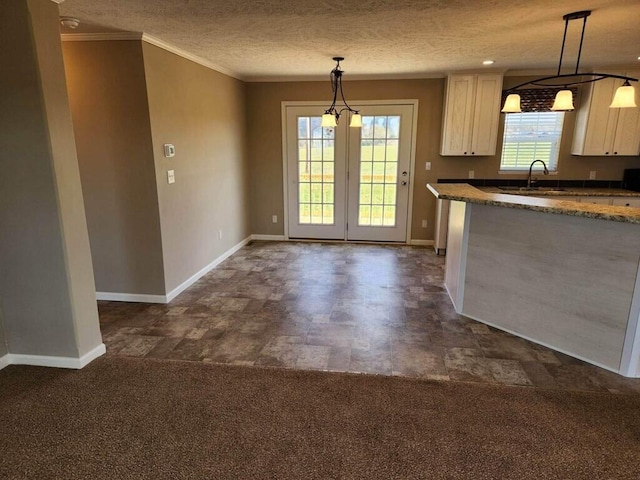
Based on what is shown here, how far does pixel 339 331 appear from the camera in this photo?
10.3 ft

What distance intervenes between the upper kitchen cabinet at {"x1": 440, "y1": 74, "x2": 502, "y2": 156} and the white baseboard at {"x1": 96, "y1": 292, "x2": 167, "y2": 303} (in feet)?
12.8

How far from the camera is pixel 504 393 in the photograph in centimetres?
235

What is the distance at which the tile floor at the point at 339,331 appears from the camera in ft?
8.64

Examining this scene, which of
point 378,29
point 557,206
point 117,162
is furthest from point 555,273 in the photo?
point 117,162

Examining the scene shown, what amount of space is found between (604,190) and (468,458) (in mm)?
4477

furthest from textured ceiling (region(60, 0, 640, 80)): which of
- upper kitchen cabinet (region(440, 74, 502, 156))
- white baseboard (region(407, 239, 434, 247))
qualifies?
white baseboard (region(407, 239, 434, 247))

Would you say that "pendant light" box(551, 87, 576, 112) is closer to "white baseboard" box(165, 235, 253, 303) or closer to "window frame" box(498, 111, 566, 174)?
"window frame" box(498, 111, 566, 174)

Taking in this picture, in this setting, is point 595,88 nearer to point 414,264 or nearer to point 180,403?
point 414,264

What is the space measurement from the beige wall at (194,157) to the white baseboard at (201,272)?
0.15 feet

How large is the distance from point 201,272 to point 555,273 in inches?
135

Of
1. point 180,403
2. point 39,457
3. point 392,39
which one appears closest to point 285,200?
point 392,39

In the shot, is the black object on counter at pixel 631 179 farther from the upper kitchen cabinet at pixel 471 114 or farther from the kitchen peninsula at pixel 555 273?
the kitchen peninsula at pixel 555 273

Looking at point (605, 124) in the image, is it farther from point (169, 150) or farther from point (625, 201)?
point (169, 150)

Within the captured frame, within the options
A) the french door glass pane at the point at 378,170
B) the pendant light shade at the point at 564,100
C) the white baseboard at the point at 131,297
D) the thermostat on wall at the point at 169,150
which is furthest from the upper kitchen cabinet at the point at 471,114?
the white baseboard at the point at 131,297
